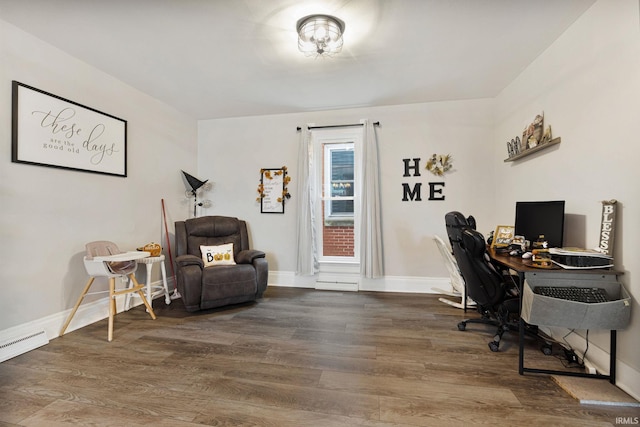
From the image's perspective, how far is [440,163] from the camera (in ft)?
12.0

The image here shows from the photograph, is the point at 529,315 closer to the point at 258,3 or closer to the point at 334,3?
the point at 334,3

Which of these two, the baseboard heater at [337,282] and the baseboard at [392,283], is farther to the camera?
the baseboard heater at [337,282]

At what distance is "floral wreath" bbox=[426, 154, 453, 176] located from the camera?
363 centimetres

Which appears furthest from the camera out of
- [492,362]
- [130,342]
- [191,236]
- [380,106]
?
[380,106]

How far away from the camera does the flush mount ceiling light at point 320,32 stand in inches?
78.7

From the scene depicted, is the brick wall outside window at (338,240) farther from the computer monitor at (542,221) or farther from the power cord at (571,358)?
the power cord at (571,358)

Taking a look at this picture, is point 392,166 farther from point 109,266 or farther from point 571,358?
point 109,266

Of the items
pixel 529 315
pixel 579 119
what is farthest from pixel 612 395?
pixel 579 119

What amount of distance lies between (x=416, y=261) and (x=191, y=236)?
3.05 metres

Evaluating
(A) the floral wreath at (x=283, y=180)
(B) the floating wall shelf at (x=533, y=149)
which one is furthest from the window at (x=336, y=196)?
(B) the floating wall shelf at (x=533, y=149)

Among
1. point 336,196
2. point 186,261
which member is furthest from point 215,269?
point 336,196

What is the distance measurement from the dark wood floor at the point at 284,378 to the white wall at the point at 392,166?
4.29 feet

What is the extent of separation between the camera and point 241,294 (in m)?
3.10

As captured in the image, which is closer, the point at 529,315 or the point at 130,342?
the point at 529,315
